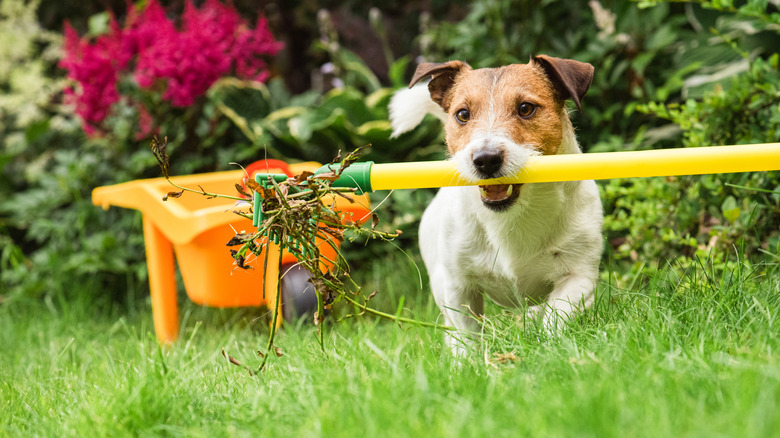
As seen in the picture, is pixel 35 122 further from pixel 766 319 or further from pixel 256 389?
pixel 766 319

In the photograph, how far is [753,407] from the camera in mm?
1302

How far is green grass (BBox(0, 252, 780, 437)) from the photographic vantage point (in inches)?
53.5

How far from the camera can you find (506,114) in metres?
2.43

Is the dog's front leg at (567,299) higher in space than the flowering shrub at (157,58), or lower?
lower

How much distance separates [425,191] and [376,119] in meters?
0.60

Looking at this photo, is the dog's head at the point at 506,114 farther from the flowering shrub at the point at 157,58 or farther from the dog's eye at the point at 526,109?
the flowering shrub at the point at 157,58

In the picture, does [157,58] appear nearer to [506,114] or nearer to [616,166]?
[506,114]

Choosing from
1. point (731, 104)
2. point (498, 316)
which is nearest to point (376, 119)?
point (731, 104)

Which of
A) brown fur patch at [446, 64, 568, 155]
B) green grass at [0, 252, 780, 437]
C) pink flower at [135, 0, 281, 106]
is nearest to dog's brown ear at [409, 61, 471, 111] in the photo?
brown fur patch at [446, 64, 568, 155]

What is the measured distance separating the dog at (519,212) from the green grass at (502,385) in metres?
0.19

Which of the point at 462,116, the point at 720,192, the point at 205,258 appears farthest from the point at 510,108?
the point at 205,258

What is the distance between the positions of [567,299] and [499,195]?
0.41 metres

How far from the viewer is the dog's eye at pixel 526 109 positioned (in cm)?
245

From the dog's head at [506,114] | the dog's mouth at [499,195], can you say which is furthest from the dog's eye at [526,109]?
the dog's mouth at [499,195]
